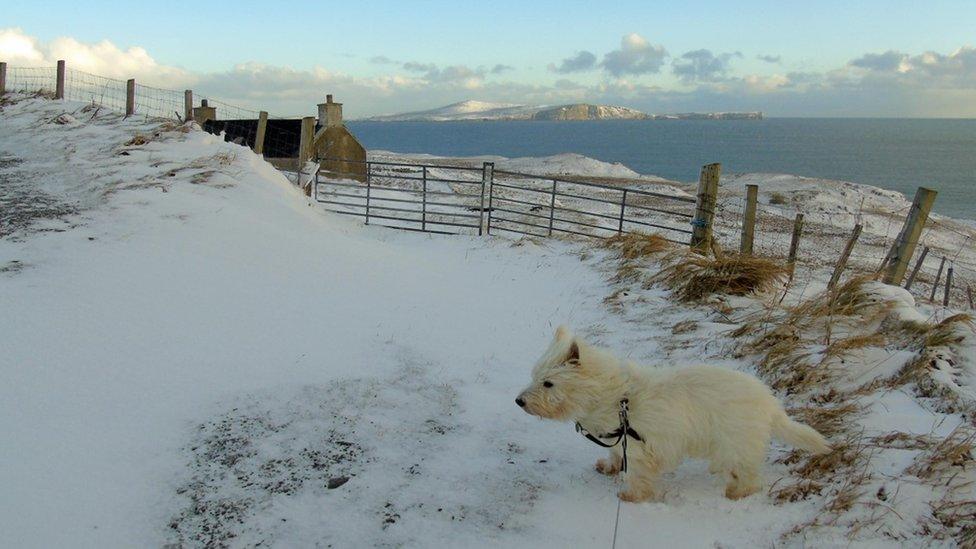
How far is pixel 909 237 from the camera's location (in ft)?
23.6

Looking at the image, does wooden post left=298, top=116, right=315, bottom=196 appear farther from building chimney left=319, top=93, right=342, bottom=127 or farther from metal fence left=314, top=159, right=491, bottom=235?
building chimney left=319, top=93, right=342, bottom=127

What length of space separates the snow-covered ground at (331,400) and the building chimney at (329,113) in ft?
54.9

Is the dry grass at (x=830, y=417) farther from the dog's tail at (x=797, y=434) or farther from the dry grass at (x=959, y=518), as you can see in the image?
the dry grass at (x=959, y=518)

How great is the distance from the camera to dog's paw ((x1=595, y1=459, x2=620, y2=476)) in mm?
3932

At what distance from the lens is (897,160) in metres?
94.3

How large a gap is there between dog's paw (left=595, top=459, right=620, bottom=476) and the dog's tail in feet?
3.26

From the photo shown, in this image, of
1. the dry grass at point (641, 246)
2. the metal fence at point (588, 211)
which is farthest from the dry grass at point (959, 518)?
the metal fence at point (588, 211)

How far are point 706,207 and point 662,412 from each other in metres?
7.94

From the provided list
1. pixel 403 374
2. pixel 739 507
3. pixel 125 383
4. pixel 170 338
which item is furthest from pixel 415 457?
pixel 170 338

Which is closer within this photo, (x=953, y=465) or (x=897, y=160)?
(x=953, y=465)

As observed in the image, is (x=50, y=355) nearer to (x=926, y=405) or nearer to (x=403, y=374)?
(x=403, y=374)

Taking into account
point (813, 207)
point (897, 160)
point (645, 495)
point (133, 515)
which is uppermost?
point (897, 160)

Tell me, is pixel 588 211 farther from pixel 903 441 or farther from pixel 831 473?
pixel 831 473

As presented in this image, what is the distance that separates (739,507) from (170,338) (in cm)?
518
